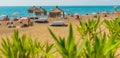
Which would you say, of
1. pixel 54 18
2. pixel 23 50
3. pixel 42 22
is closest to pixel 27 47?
pixel 23 50

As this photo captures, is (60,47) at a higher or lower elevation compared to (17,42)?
higher

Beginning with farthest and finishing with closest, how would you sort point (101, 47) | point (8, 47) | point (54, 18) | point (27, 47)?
point (54, 18), point (27, 47), point (8, 47), point (101, 47)

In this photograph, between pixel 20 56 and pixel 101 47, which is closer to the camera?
pixel 101 47

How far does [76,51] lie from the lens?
267 centimetres

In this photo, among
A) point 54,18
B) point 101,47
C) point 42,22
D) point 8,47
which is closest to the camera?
point 101,47

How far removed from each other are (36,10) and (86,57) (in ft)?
79.7

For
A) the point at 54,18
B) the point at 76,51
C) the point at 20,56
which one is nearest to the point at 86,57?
the point at 76,51

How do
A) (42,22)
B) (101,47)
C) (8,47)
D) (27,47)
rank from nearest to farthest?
(101,47)
(8,47)
(27,47)
(42,22)

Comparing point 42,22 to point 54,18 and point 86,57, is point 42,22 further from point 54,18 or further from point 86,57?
point 86,57

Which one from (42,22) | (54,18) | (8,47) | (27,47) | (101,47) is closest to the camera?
(101,47)

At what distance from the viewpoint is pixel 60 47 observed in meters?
2.72

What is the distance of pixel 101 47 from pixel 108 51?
0.08 m

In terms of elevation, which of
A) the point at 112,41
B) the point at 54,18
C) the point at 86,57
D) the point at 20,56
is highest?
the point at 112,41

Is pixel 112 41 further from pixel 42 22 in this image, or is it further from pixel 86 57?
pixel 42 22
